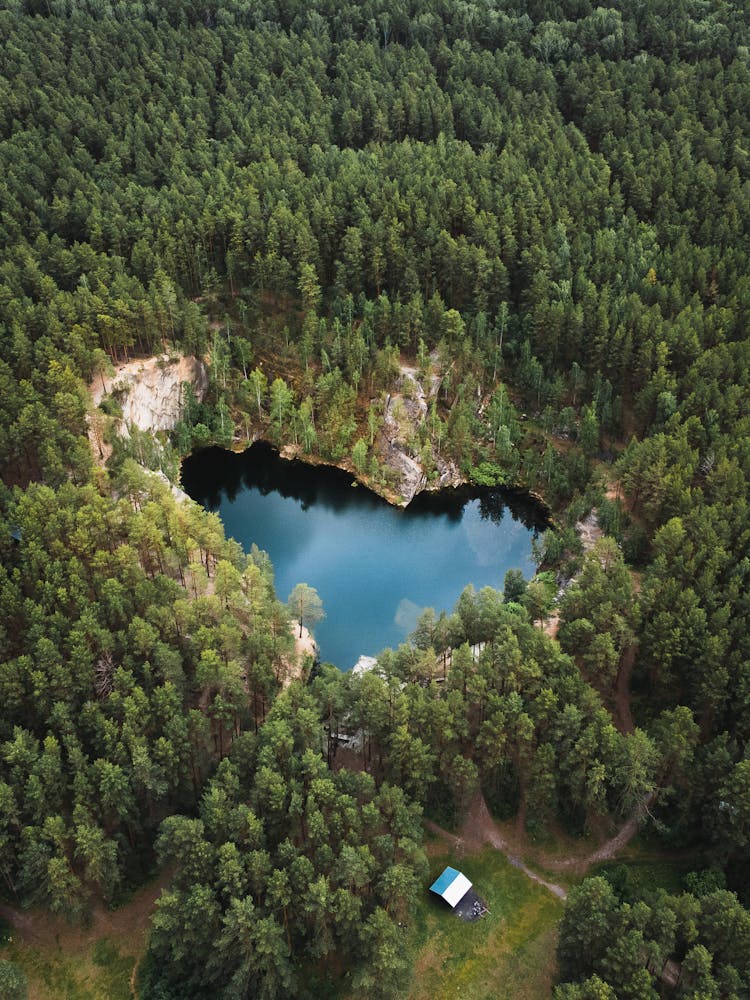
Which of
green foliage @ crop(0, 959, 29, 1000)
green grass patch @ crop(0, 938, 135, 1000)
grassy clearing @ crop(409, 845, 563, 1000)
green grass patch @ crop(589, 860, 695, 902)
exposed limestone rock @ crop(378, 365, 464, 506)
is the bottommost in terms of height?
green grass patch @ crop(0, 938, 135, 1000)

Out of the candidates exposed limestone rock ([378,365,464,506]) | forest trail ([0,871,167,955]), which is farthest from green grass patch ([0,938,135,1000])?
exposed limestone rock ([378,365,464,506])

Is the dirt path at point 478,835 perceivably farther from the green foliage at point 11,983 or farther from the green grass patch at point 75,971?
the green foliage at point 11,983

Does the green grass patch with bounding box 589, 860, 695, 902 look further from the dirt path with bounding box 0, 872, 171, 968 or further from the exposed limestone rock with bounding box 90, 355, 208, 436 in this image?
the exposed limestone rock with bounding box 90, 355, 208, 436

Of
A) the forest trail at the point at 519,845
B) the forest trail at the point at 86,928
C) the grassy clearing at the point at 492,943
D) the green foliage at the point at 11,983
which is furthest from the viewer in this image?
the forest trail at the point at 519,845

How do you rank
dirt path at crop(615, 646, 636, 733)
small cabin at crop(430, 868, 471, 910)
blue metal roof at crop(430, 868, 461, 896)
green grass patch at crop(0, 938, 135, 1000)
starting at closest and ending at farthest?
green grass patch at crop(0, 938, 135, 1000)
small cabin at crop(430, 868, 471, 910)
blue metal roof at crop(430, 868, 461, 896)
dirt path at crop(615, 646, 636, 733)

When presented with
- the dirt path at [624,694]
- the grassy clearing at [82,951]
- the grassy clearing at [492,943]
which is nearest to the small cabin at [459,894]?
the grassy clearing at [492,943]

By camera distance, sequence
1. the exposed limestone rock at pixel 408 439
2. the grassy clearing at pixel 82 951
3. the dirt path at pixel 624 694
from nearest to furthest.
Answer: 1. the grassy clearing at pixel 82 951
2. the dirt path at pixel 624 694
3. the exposed limestone rock at pixel 408 439

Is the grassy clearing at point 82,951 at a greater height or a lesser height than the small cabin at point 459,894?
lesser
